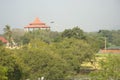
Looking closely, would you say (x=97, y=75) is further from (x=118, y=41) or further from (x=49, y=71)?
(x=118, y=41)

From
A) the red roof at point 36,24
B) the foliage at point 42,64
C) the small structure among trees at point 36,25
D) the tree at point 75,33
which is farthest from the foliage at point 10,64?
the red roof at point 36,24

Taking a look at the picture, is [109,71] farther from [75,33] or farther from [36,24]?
[36,24]

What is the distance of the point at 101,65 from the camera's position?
61.2 feet

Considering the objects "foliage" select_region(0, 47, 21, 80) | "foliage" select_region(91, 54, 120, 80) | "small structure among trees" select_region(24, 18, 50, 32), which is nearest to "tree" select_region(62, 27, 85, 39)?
"foliage" select_region(0, 47, 21, 80)

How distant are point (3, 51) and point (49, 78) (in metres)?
3.80

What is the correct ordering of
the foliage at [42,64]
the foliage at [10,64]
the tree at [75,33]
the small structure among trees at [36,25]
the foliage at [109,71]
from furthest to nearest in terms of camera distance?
the small structure among trees at [36,25] < the tree at [75,33] < the foliage at [42,64] < the foliage at [10,64] < the foliage at [109,71]

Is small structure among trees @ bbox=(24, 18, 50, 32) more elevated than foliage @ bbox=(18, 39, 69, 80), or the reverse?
small structure among trees @ bbox=(24, 18, 50, 32)

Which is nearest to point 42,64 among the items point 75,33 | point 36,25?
point 75,33

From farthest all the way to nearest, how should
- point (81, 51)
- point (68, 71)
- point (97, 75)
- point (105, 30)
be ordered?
1. point (105, 30)
2. point (81, 51)
3. point (68, 71)
4. point (97, 75)

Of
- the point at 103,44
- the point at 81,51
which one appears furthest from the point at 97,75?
the point at 103,44

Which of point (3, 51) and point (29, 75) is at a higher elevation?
point (3, 51)

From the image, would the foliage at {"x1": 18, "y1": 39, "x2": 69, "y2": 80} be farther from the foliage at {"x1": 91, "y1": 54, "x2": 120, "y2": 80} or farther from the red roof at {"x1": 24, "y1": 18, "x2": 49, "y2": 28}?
the red roof at {"x1": 24, "y1": 18, "x2": 49, "y2": 28}

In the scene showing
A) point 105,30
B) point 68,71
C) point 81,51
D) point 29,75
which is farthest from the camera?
point 105,30

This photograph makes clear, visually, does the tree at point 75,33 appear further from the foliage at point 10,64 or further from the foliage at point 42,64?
the foliage at point 10,64
